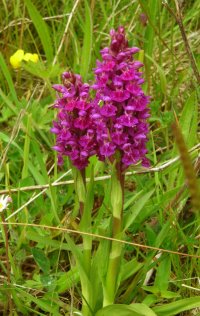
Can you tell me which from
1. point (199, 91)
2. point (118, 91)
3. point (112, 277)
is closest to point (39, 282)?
point (112, 277)

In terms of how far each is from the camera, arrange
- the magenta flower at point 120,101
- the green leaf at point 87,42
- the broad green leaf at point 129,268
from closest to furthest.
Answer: the magenta flower at point 120,101 → the broad green leaf at point 129,268 → the green leaf at point 87,42

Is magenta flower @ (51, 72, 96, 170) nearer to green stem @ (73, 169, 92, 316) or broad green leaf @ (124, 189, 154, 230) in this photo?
green stem @ (73, 169, 92, 316)

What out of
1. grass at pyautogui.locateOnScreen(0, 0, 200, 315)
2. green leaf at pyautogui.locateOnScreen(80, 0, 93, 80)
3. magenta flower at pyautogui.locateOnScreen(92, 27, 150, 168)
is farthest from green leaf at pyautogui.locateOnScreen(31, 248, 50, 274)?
green leaf at pyautogui.locateOnScreen(80, 0, 93, 80)

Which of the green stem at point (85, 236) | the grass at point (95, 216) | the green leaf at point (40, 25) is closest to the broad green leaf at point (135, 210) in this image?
the grass at point (95, 216)

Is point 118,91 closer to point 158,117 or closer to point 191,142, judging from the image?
point 191,142

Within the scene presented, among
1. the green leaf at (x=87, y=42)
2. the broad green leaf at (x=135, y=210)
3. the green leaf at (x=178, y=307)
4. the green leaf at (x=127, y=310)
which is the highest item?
the green leaf at (x=87, y=42)

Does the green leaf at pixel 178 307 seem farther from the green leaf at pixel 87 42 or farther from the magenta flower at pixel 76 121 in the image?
the green leaf at pixel 87 42
